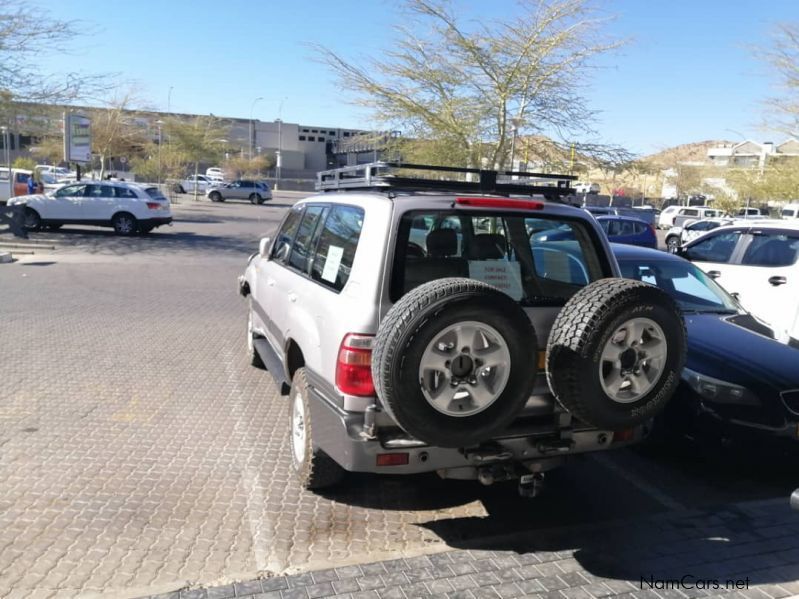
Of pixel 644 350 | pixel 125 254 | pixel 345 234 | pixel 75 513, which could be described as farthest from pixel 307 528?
pixel 125 254

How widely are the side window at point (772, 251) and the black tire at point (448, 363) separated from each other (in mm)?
6630

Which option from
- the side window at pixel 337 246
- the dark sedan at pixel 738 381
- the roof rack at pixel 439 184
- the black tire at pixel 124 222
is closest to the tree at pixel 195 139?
the black tire at pixel 124 222

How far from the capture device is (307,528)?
3.76m

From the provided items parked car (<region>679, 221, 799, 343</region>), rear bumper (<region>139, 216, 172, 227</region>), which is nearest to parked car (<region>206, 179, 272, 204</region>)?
rear bumper (<region>139, 216, 172, 227</region>)

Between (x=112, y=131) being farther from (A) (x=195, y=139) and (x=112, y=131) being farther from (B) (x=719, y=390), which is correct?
(B) (x=719, y=390)

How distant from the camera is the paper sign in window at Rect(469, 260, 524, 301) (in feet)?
12.3

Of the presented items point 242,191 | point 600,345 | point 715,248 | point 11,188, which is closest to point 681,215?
point 242,191

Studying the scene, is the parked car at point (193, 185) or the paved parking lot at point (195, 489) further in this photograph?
the parked car at point (193, 185)

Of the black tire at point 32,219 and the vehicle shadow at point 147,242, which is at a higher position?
the black tire at point 32,219

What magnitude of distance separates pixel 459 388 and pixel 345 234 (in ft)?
4.37

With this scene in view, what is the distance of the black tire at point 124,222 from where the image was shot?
20469 millimetres

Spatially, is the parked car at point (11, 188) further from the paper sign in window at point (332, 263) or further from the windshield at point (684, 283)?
the paper sign in window at point (332, 263)

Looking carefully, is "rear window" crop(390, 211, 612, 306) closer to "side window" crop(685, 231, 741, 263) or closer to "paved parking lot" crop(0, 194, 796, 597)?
"paved parking lot" crop(0, 194, 796, 597)

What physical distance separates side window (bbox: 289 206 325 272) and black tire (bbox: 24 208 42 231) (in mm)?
18037
